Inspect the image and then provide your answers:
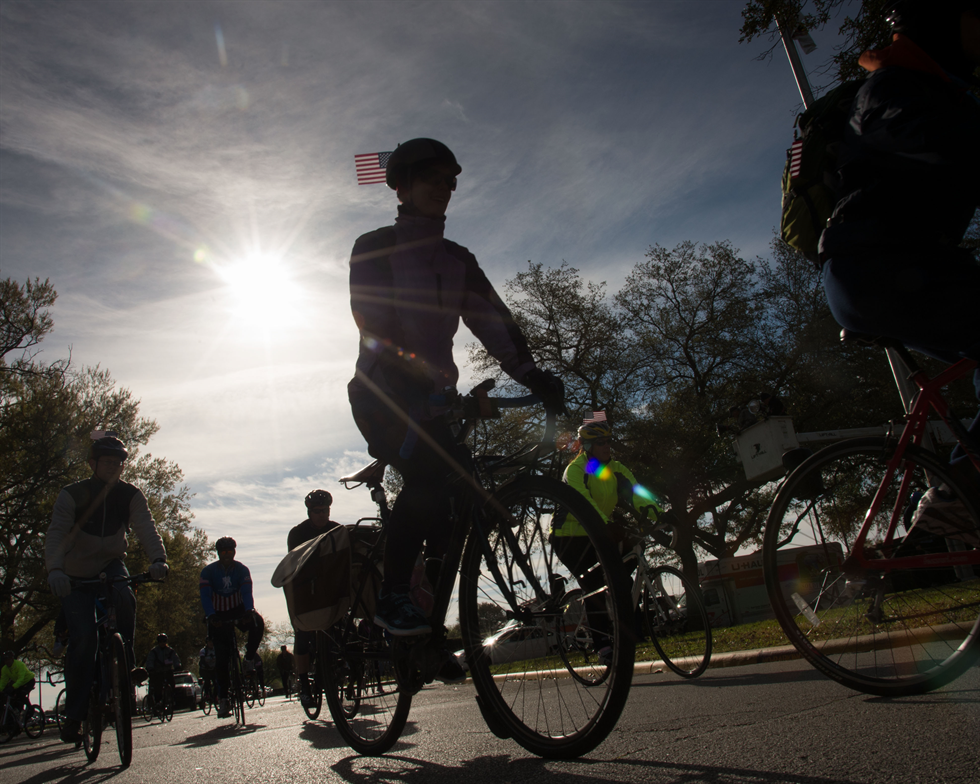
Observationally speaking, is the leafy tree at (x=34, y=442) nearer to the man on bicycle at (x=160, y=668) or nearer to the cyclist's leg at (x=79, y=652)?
the man on bicycle at (x=160, y=668)

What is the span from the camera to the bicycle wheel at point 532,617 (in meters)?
2.12

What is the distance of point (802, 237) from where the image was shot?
2.58 metres

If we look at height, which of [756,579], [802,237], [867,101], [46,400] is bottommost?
[756,579]

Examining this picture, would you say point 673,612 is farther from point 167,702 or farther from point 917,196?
point 167,702

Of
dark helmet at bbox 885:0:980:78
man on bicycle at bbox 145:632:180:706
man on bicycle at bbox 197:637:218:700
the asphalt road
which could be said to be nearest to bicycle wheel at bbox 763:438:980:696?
the asphalt road

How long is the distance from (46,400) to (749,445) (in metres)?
22.8

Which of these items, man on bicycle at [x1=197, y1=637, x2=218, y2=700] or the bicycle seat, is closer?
the bicycle seat

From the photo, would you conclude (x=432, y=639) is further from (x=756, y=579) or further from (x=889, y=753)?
(x=756, y=579)

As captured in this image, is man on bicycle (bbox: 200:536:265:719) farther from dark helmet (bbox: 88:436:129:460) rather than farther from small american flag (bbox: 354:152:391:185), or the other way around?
small american flag (bbox: 354:152:391:185)

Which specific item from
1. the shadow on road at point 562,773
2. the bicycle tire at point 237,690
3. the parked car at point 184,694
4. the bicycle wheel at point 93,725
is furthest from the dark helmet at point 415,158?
the parked car at point 184,694

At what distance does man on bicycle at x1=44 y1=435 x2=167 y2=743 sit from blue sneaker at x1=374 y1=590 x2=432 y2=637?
9.54ft

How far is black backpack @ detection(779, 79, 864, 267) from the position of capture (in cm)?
232

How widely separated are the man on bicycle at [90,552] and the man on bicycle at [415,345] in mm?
2920

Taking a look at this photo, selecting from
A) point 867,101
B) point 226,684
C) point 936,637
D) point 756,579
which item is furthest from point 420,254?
point 756,579
